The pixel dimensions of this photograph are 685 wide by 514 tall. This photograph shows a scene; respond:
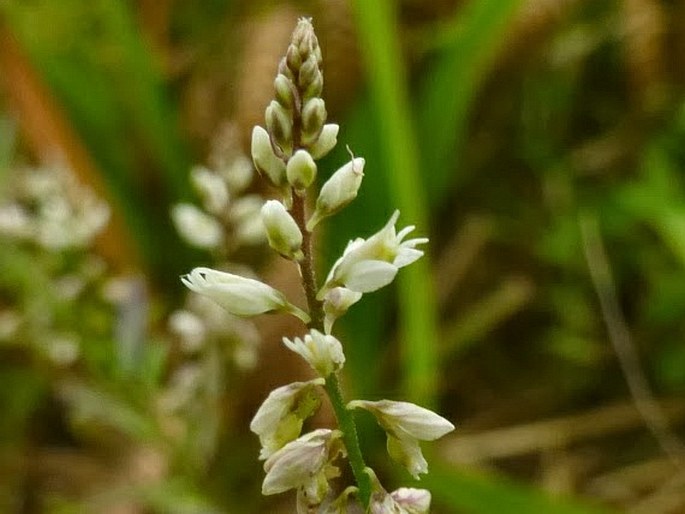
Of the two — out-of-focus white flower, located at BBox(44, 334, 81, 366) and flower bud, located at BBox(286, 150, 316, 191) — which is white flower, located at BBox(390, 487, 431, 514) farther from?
out-of-focus white flower, located at BBox(44, 334, 81, 366)

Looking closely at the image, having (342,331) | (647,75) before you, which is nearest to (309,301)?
(342,331)

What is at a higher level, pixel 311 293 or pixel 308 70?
pixel 308 70

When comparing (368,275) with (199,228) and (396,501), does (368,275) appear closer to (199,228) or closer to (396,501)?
(396,501)

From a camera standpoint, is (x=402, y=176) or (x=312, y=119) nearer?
(x=312, y=119)

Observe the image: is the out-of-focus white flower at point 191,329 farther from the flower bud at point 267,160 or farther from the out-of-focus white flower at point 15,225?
the flower bud at point 267,160

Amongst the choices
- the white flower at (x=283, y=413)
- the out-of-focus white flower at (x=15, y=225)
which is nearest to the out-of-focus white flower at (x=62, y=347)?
the out-of-focus white flower at (x=15, y=225)

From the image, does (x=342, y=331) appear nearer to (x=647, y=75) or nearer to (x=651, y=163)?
(x=651, y=163)

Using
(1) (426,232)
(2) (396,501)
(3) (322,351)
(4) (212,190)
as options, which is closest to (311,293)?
(3) (322,351)

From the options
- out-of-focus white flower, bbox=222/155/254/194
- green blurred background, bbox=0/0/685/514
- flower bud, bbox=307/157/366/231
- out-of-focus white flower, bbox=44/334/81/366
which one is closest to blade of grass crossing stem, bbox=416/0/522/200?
green blurred background, bbox=0/0/685/514
